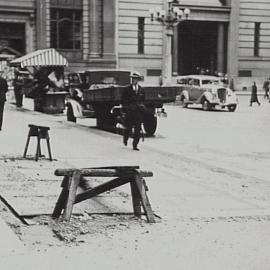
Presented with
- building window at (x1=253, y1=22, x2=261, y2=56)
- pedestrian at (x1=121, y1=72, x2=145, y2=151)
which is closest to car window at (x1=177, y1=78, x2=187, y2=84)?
building window at (x1=253, y1=22, x2=261, y2=56)

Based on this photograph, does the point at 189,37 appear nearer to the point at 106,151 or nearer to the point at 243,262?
the point at 106,151

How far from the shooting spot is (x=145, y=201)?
29.7 ft

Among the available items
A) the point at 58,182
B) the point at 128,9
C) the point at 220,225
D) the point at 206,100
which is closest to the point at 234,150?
the point at 58,182

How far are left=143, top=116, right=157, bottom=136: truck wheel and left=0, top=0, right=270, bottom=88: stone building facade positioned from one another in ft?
113

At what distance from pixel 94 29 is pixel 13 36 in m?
6.59

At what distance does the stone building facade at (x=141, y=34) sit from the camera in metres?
54.7

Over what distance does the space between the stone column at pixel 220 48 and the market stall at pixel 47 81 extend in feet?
98.9

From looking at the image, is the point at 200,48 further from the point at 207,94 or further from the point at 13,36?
the point at 207,94

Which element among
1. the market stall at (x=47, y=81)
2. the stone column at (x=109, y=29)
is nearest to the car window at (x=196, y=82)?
the market stall at (x=47, y=81)

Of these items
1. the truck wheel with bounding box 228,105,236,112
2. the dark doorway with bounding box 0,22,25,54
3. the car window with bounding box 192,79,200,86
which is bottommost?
the truck wheel with bounding box 228,105,236,112

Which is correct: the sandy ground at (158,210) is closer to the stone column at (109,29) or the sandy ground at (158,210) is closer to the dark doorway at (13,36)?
the dark doorway at (13,36)

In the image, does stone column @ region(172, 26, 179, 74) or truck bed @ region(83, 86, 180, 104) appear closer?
truck bed @ region(83, 86, 180, 104)

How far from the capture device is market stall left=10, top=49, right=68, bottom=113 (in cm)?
3195

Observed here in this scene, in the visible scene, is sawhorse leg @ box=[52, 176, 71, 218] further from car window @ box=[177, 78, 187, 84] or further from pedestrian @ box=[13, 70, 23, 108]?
car window @ box=[177, 78, 187, 84]
